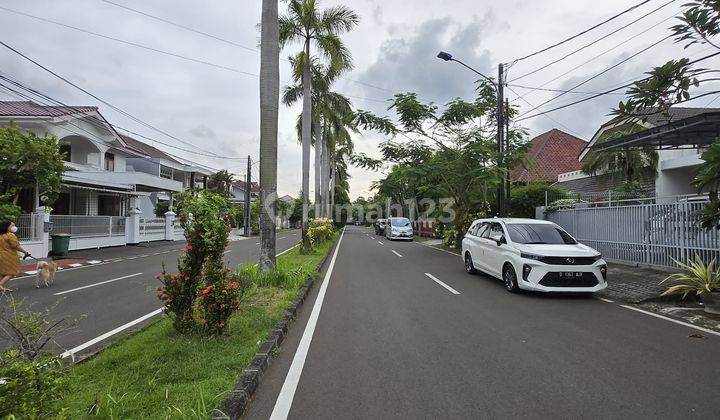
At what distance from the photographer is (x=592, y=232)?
14211 millimetres

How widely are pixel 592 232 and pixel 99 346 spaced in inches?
556

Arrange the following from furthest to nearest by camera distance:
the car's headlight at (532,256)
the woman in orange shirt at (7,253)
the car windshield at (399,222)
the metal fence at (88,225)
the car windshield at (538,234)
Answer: the car windshield at (399,222) → the metal fence at (88,225) → the car windshield at (538,234) → the woman in orange shirt at (7,253) → the car's headlight at (532,256)

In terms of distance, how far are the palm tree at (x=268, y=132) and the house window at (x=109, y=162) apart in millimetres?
23586

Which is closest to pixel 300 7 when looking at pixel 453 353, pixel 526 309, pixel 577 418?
pixel 526 309

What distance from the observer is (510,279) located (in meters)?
9.45

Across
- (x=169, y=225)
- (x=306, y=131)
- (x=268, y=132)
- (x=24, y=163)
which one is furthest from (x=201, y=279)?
(x=169, y=225)

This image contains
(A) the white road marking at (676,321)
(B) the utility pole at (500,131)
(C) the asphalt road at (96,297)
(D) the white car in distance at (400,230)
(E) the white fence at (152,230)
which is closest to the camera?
(A) the white road marking at (676,321)

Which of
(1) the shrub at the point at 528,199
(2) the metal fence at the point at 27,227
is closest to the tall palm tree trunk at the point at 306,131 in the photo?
(1) the shrub at the point at 528,199

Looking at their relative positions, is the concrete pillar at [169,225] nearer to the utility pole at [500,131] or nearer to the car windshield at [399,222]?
the car windshield at [399,222]

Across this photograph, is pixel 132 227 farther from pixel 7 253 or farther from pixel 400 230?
pixel 400 230

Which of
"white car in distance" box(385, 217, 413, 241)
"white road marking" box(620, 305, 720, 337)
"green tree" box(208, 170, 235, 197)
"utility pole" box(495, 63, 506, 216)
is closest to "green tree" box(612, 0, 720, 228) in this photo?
"white road marking" box(620, 305, 720, 337)

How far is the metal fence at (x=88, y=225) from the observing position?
19453 millimetres

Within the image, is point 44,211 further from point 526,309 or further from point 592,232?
point 592,232

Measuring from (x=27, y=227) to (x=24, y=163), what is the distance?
126 inches
